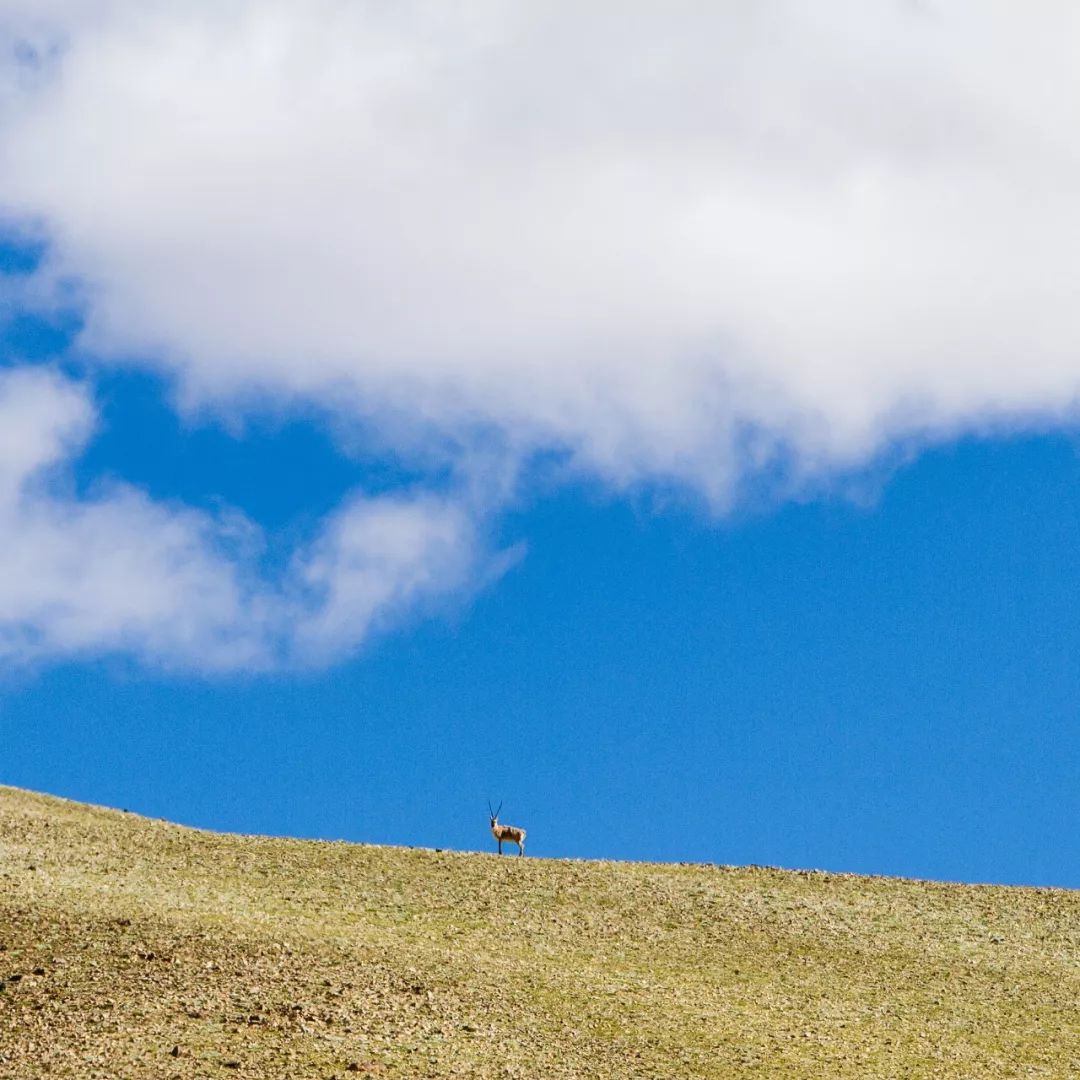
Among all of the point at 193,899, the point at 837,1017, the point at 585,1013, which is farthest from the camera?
the point at 193,899

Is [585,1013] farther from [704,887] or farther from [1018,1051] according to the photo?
[704,887]

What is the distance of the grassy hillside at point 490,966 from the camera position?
23.1 metres

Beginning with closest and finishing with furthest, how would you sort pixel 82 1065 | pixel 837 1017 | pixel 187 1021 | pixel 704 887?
pixel 82 1065
pixel 187 1021
pixel 837 1017
pixel 704 887

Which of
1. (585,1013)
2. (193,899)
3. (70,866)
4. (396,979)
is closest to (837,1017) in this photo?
(585,1013)

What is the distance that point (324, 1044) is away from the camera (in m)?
22.5

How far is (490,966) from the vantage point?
28188 mm

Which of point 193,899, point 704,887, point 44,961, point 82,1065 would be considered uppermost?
point 704,887

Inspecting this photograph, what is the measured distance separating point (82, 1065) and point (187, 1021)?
1.97 metres

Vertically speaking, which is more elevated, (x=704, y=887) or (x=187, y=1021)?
(x=704, y=887)

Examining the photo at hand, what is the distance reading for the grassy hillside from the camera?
2306 cm

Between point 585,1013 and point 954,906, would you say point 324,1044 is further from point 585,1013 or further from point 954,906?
point 954,906

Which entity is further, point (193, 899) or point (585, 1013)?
point (193, 899)

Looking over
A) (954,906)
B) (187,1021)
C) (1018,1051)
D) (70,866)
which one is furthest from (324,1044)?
(954,906)

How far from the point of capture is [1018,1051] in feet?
88.0
